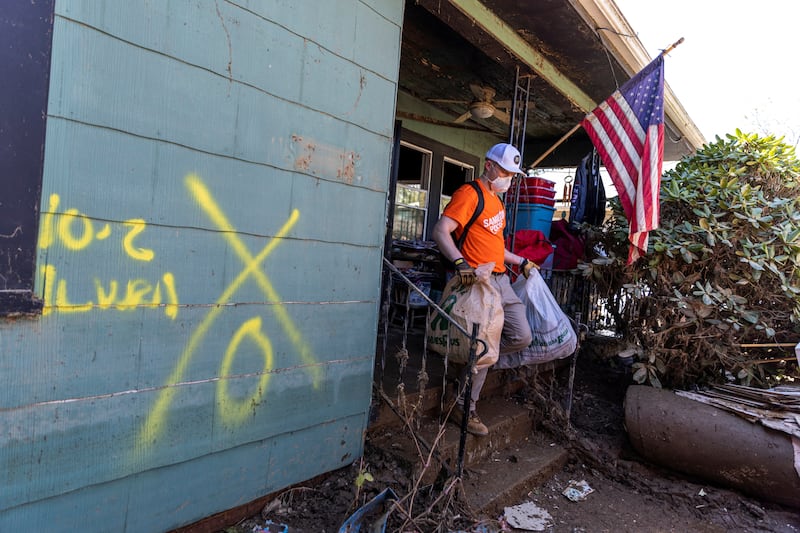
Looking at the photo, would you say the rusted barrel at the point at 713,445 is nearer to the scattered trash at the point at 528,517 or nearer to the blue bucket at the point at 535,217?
the scattered trash at the point at 528,517

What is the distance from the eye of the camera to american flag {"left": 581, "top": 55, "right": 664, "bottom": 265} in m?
3.96

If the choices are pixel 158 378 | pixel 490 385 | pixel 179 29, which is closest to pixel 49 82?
Answer: pixel 179 29

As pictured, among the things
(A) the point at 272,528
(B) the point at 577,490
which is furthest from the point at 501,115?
(A) the point at 272,528

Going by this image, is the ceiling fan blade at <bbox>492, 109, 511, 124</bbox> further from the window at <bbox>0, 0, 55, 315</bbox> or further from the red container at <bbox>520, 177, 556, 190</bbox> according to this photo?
the window at <bbox>0, 0, 55, 315</bbox>

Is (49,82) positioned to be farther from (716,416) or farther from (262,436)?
(716,416)

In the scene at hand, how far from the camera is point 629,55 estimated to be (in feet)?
15.3

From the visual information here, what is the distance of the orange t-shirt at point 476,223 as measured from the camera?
131 inches

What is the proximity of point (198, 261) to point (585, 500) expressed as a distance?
9.58 feet

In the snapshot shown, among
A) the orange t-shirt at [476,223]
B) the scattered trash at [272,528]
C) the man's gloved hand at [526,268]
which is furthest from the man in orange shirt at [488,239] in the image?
the scattered trash at [272,528]

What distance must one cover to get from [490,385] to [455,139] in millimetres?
4012

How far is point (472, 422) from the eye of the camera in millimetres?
3436

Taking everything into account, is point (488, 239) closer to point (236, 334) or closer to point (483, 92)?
point (236, 334)

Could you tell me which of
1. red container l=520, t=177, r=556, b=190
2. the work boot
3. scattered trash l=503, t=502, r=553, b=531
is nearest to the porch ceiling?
red container l=520, t=177, r=556, b=190

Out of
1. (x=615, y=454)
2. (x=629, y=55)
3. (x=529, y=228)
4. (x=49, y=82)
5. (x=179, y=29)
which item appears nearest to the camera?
(x=49, y=82)
